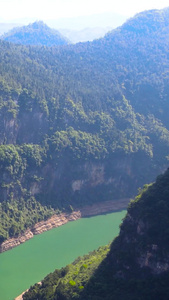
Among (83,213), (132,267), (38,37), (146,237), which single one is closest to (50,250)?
(83,213)

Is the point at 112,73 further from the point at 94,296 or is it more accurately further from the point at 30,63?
the point at 94,296

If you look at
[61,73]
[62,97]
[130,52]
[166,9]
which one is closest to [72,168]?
[62,97]

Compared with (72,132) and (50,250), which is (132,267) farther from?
(72,132)

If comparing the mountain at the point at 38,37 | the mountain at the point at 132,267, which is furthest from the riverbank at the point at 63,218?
the mountain at the point at 38,37

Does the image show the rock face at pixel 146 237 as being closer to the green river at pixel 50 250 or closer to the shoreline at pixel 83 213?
the green river at pixel 50 250

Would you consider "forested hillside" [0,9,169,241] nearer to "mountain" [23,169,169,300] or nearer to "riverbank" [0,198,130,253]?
"riverbank" [0,198,130,253]
